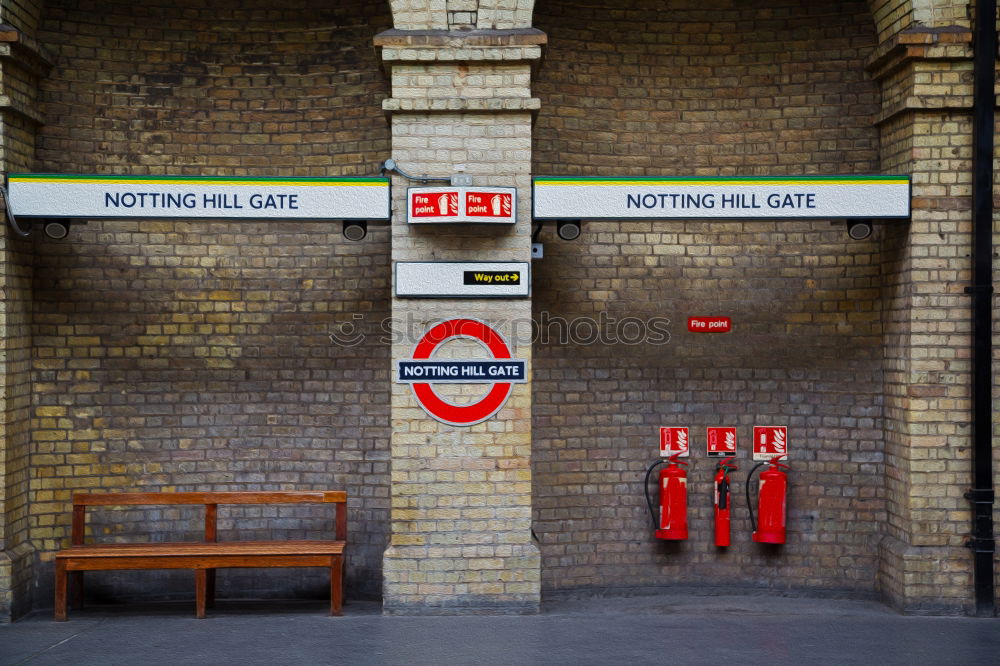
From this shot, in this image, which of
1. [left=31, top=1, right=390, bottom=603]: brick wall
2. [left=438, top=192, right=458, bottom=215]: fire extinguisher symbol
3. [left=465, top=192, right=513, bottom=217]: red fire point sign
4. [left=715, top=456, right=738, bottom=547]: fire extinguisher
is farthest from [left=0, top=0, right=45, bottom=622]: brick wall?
[left=715, top=456, right=738, bottom=547]: fire extinguisher

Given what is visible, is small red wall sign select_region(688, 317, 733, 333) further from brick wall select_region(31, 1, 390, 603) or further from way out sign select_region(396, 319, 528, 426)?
brick wall select_region(31, 1, 390, 603)

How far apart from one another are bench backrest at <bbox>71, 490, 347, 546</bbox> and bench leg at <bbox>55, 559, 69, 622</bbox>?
516 mm

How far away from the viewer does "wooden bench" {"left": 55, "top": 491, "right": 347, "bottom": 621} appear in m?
6.93

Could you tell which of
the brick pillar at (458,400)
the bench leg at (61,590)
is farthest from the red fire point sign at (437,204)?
the bench leg at (61,590)

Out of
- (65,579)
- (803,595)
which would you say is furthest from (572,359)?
(65,579)

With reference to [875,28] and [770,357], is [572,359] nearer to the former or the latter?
[770,357]

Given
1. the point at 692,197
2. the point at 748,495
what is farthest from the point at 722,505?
the point at 692,197

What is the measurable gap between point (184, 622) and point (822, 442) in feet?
18.2

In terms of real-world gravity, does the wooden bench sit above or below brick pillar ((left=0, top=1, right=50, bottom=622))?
below

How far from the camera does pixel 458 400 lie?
7.08 metres

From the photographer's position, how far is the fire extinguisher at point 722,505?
791cm

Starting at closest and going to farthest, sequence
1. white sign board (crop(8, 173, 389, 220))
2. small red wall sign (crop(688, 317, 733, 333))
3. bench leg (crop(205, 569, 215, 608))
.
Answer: white sign board (crop(8, 173, 389, 220)), bench leg (crop(205, 569, 215, 608)), small red wall sign (crop(688, 317, 733, 333))

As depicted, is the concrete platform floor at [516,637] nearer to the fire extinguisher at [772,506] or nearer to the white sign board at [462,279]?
the fire extinguisher at [772,506]

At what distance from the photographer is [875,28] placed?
25.9 feet
